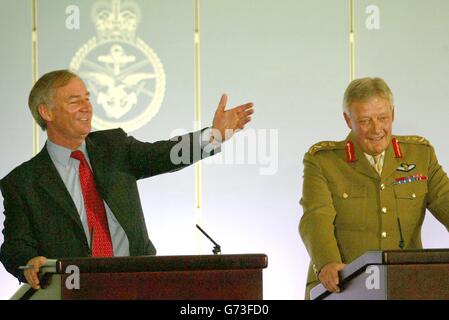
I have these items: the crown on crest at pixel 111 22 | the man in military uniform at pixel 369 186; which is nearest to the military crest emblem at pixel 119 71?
the crown on crest at pixel 111 22

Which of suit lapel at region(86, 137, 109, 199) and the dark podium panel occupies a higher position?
suit lapel at region(86, 137, 109, 199)

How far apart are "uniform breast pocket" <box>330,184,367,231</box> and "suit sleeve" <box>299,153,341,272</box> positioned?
0.04 metres

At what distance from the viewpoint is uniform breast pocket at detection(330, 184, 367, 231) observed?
3562 mm

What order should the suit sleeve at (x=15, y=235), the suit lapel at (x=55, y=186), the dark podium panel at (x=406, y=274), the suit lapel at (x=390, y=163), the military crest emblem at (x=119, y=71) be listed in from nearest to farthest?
1. the dark podium panel at (x=406, y=274)
2. the suit sleeve at (x=15, y=235)
3. the suit lapel at (x=55, y=186)
4. the suit lapel at (x=390, y=163)
5. the military crest emblem at (x=119, y=71)

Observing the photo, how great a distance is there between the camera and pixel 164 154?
352 cm

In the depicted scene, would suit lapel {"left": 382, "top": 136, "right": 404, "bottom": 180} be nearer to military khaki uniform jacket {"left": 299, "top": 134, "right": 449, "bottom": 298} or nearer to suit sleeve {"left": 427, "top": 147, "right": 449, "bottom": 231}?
military khaki uniform jacket {"left": 299, "top": 134, "right": 449, "bottom": 298}

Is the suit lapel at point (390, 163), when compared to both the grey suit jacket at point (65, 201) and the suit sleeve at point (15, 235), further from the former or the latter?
the suit sleeve at point (15, 235)

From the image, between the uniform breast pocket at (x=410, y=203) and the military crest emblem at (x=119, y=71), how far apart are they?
1.86 metres

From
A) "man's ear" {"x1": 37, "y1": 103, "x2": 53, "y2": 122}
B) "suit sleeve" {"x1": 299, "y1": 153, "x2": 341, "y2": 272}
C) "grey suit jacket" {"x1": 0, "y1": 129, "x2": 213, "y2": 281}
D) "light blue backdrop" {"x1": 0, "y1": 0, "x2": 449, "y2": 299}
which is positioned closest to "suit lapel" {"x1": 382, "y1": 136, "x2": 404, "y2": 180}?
"suit sleeve" {"x1": 299, "y1": 153, "x2": 341, "y2": 272}

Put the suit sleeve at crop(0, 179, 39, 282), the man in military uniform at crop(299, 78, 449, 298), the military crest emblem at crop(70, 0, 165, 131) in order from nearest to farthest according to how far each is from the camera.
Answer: the suit sleeve at crop(0, 179, 39, 282) → the man in military uniform at crop(299, 78, 449, 298) → the military crest emblem at crop(70, 0, 165, 131)

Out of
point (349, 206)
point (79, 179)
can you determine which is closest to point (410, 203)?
point (349, 206)

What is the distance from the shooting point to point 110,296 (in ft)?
8.66

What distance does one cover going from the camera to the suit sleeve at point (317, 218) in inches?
132

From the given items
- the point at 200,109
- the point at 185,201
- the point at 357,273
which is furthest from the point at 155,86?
the point at 357,273
